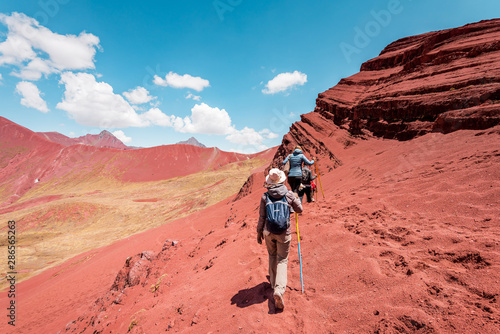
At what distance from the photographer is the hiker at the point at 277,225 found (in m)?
2.93

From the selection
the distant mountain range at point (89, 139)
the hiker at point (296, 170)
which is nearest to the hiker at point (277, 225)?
the hiker at point (296, 170)

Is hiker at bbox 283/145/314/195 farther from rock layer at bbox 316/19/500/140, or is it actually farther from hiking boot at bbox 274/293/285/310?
rock layer at bbox 316/19/500/140

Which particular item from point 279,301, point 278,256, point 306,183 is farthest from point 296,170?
point 279,301

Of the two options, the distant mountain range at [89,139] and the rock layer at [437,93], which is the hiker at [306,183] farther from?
the distant mountain range at [89,139]

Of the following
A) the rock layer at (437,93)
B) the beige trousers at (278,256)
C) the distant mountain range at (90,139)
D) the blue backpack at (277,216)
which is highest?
the distant mountain range at (90,139)

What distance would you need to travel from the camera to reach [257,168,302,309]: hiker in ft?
9.62

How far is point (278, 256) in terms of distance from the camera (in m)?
3.15

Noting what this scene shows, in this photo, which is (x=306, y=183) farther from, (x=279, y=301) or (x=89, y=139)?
(x=89, y=139)

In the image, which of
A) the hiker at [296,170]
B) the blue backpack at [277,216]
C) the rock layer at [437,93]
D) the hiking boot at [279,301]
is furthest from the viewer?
the rock layer at [437,93]

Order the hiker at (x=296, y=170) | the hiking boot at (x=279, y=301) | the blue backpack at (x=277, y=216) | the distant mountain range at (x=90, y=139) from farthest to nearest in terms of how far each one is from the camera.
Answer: the distant mountain range at (x=90, y=139) → the hiker at (x=296, y=170) → the blue backpack at (x=277, y=216) → the hiking boot at (x=279, y=301)

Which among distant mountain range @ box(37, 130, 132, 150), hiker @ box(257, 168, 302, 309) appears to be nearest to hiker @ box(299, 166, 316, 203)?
hiker @ box(257, 168, 302, 309)

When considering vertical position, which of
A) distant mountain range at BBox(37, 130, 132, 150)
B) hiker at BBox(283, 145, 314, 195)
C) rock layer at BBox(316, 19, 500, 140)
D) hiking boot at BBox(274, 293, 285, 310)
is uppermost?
distant mountain range at BBox(37, 130, 132, 150)

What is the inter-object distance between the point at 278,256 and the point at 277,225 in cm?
57

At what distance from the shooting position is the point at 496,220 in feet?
10.2
